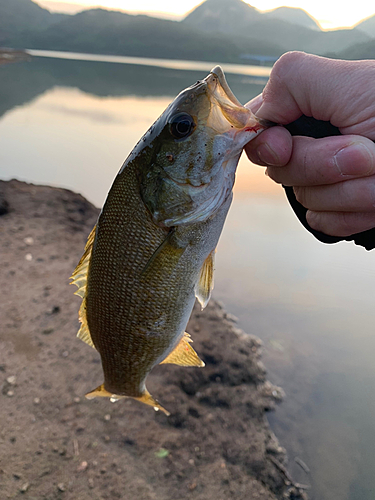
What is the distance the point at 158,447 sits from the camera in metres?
3.53

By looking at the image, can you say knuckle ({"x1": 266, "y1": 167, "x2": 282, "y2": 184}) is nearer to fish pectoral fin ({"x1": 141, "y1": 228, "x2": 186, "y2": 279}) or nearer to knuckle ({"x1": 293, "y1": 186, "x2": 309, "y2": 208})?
knuckle ({"x1": 293, "y1": 186, "x2": 309, "y2": 208})

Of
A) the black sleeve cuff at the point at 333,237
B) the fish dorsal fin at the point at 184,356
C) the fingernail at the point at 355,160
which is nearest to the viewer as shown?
the fingernail at the point at 355,160

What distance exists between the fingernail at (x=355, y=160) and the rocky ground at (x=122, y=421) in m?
3.03

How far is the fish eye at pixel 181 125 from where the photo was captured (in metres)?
1.57

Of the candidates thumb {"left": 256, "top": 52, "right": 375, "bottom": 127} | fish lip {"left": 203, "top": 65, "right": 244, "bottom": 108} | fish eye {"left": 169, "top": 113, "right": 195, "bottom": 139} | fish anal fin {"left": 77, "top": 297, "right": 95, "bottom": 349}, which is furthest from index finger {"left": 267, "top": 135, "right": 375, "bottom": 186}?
fish anal fin {"left": 77, "top": 297, "right": 95, "bottom": 349}

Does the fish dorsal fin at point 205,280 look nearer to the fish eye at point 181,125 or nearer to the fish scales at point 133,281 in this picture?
the fish scales at point 133,281

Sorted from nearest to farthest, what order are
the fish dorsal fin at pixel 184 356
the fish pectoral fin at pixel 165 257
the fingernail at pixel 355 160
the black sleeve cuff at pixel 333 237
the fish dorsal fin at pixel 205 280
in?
the fingernail at pixel 355 160
the fish pectoral fin at pixel 165 257
the fish dorsal fin at pixel 205 280
the black sleeve cuff at pixel 333 237
the fish dorsal fin at pixel 184 356

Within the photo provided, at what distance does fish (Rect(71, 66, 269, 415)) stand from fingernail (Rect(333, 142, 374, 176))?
14.6 inches

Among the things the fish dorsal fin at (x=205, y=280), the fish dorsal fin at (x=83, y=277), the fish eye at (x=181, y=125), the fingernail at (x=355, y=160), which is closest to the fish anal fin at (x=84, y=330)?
the fish dorsal fin at (x=83, y=277)

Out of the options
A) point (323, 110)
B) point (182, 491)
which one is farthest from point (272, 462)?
point (323, 110)

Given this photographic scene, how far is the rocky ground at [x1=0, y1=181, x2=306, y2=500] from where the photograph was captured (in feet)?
10.4

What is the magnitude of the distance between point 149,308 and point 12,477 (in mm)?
2327

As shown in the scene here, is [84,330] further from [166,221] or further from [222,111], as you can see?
[222,111]

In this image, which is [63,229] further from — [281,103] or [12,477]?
[281,103]
